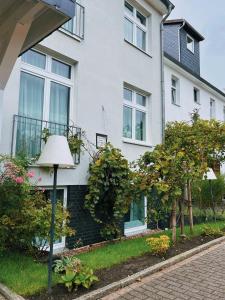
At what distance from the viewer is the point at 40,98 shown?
24.0 ft

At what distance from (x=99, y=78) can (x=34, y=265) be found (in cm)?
525

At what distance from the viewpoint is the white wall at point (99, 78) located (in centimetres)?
741

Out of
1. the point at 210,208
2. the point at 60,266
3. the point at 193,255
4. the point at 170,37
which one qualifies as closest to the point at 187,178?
the point at 193,255

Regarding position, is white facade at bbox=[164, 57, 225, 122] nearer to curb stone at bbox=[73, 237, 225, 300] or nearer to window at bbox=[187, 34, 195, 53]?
window at bbox=[187, 34, 195, 53]

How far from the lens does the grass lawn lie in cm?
459

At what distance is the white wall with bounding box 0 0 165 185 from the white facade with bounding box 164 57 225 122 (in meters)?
4.18

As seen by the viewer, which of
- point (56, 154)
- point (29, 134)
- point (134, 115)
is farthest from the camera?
point (134, 115)

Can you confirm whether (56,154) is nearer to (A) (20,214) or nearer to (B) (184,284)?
(A) (20,214)

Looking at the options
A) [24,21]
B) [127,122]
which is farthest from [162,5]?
[24,21]

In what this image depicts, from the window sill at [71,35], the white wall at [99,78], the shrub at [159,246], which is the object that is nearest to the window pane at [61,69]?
the white wall at [99,78]

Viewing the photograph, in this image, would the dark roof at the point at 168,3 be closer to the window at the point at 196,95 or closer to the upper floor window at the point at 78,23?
the upper floor window at the point at 78,23

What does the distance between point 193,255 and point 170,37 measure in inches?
574

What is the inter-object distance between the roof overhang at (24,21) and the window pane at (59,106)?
269 cm

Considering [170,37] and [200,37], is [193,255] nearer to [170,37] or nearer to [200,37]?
[170,37]
